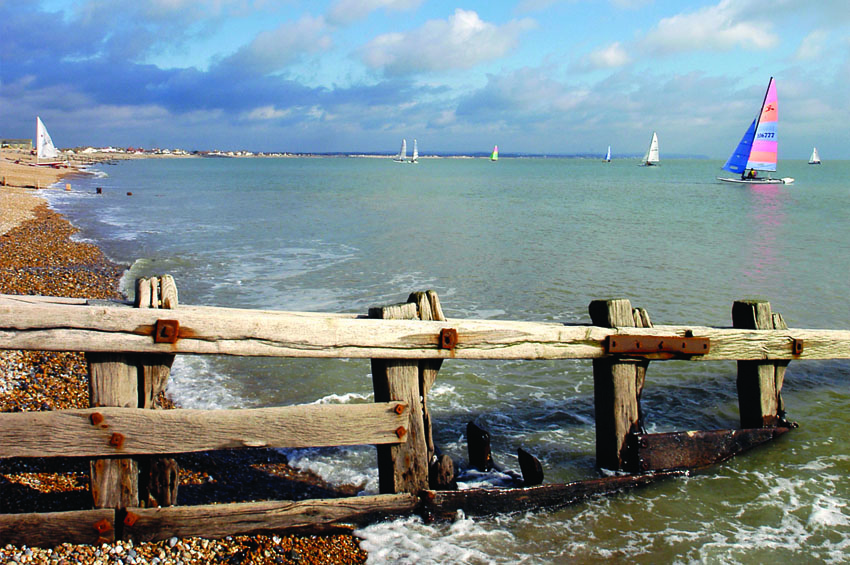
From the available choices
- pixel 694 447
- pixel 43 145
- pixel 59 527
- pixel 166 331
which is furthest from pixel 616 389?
pixel 43 145

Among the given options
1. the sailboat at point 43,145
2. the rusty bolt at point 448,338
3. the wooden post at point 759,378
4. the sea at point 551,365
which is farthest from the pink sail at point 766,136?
the sailboat at point 43,145

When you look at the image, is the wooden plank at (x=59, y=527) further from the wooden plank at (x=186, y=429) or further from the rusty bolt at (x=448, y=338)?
the rusty bolt at (x=448, y=338)

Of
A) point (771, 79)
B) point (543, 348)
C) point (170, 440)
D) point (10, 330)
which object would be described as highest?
point (771, 79)

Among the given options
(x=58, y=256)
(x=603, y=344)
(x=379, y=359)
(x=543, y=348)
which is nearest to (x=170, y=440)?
(x=379, y=359)

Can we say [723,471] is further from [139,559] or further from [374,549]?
[139,559]

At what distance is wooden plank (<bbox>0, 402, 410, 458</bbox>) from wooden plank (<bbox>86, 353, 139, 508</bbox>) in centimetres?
8

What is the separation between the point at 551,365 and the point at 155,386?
7.04m

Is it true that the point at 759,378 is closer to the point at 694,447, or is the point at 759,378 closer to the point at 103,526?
the point at 694,447

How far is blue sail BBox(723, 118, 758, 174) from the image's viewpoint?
6712 cm

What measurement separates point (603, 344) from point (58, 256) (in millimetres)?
18591

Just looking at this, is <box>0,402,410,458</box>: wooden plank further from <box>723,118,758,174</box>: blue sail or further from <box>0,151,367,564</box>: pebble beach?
<box>723,118,758,174</box>: blue sail

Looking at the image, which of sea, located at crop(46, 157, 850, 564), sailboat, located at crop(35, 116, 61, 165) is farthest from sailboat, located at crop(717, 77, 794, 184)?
sailboat, located at crop(35, 116, 61, 165)

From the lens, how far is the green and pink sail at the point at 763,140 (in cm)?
6362

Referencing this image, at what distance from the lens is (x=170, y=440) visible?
4.56 m
